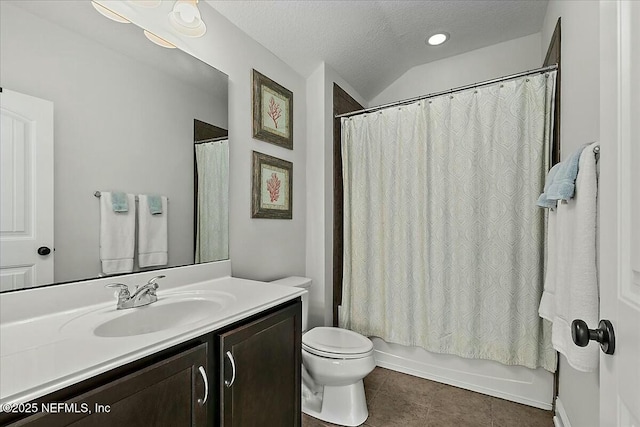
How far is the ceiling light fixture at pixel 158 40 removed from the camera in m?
1.38

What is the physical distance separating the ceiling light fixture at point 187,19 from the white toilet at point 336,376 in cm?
182

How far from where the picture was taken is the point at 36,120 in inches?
40.7

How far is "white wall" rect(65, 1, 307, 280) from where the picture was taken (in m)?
1.64

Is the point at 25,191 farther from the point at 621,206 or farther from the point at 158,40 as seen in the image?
the point at 621,206

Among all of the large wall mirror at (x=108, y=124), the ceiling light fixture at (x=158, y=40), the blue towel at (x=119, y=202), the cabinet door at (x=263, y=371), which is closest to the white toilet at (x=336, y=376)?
the cabinet door at (x=263, y=371)

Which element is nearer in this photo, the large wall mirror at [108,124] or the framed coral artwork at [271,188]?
the large wall mirror at [108,124]

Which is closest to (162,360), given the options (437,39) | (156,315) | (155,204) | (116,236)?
(156,315)

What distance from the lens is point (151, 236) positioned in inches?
54.1

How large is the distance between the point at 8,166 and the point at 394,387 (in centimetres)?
229

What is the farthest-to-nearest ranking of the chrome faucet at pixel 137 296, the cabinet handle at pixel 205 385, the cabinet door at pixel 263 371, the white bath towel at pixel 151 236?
the white bath towel at pixel 151 236 → the chrome faucet at pixel 137 296 → the cabinet door at pixel 263 371 → the cabinet handle at pixel 205 385

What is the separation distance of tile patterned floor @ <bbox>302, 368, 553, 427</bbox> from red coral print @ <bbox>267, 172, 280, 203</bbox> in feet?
4.49

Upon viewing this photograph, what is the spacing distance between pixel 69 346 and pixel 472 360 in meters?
2.18

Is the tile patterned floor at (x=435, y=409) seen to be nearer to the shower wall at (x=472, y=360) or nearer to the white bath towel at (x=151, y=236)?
the shower wall at (x=472, y=360)

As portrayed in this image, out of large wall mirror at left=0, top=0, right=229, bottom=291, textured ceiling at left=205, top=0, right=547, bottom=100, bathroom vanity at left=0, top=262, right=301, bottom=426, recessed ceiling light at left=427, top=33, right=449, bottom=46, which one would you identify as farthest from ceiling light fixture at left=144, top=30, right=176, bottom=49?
recessed ceiling light at left=427, top=33, right=449, bottom=46
